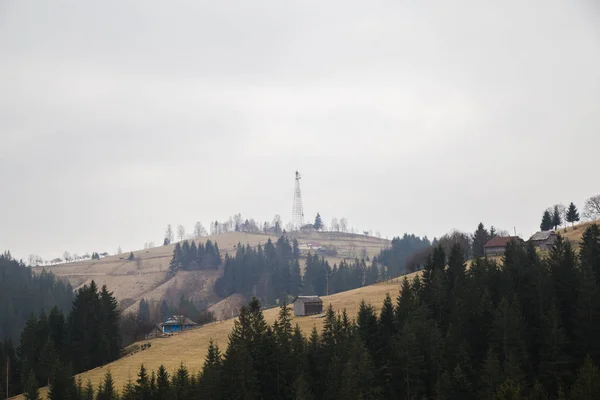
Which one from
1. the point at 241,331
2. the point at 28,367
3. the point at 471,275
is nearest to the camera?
the point at 241,331

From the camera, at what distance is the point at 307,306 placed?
127 m

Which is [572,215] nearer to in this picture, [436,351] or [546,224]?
[546,224]

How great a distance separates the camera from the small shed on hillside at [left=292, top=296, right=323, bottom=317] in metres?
127

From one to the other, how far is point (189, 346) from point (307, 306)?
85.6 ft

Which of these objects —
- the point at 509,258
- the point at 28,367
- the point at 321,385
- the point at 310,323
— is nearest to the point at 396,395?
the point at 321,385

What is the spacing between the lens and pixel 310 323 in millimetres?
113625

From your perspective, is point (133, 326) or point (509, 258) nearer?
point (509, 258)

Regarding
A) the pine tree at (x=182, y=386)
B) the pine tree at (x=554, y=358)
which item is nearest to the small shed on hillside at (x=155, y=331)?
the pine tree at (x=182, y=386)

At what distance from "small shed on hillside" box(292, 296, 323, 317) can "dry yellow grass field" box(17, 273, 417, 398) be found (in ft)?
10.9

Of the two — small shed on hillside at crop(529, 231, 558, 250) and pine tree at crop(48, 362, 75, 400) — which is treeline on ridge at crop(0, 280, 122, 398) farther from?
small shed on hillside at crop(529, 231, 558, 250)

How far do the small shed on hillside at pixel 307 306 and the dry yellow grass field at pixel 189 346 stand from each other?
10.9 feet

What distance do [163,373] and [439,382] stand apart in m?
30.1

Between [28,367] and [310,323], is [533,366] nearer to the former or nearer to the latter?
[310,323]

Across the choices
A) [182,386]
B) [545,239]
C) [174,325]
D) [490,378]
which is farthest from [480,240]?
[182,386]
